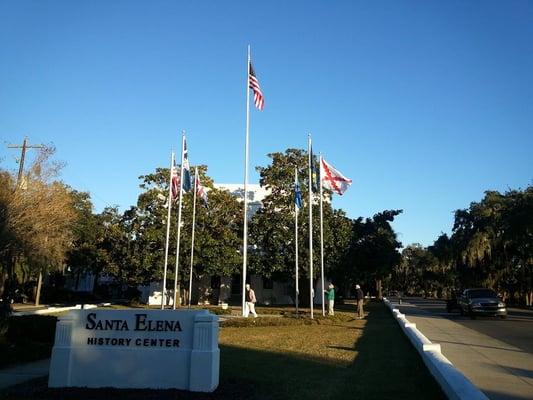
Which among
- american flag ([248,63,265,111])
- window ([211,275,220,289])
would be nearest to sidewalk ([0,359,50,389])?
american flag ([248,63,265,111])

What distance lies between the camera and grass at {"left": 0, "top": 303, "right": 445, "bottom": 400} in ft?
27.8

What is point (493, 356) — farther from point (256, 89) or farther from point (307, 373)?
point (256, 89)

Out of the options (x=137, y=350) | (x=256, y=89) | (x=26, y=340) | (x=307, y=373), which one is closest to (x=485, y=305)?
(x=256, y=89)

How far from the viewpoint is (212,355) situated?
8.71m

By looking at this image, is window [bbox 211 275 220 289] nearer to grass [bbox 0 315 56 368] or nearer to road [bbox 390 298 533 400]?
road [bbox 390 298 533 400]

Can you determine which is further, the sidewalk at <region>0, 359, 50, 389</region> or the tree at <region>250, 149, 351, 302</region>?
the tree at <region>250, 149, 351, 302</region>

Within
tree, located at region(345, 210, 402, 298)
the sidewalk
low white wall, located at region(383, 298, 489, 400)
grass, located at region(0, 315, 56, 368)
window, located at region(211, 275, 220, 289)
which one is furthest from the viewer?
window, located at region(211, 275, 220, 289)

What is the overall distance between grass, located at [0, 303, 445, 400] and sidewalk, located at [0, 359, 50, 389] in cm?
60

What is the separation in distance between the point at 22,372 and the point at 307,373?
5552 millimetres

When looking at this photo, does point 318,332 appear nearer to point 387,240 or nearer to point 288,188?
point 288,188

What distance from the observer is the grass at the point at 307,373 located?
8461 millimetres

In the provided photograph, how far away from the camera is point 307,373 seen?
10.6 m

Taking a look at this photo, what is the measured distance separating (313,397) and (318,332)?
11548 mm

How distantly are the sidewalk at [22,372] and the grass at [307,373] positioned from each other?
598 mm
